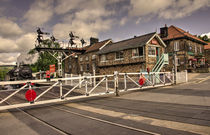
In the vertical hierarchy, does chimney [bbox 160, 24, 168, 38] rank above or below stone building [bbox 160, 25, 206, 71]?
above

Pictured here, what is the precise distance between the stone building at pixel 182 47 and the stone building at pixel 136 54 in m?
8.98

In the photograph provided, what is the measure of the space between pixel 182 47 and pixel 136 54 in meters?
13.7

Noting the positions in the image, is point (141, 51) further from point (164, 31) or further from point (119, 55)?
point (164, 31)

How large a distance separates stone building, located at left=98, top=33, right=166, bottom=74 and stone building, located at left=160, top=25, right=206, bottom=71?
29.5 feet

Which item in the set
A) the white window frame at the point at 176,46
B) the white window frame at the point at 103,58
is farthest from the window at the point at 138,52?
the white window frame at the point at 176,46

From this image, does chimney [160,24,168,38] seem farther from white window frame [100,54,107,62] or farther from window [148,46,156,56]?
white window frame [100,54,107,62]

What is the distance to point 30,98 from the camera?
7.17 metres

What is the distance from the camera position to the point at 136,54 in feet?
76.8

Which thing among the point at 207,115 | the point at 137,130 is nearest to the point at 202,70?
the point at 207,115

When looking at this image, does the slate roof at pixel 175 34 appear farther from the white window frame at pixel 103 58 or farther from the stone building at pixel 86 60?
the white window frame at pixel 103 58

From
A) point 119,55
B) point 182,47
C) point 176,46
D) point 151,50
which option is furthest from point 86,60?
point 182,47

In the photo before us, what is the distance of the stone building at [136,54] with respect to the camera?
22.4 m

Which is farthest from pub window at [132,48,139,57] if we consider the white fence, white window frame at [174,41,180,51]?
white window frame at [174,41,180,51]

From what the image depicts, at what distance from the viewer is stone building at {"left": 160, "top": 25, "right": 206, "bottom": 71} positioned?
103ft
